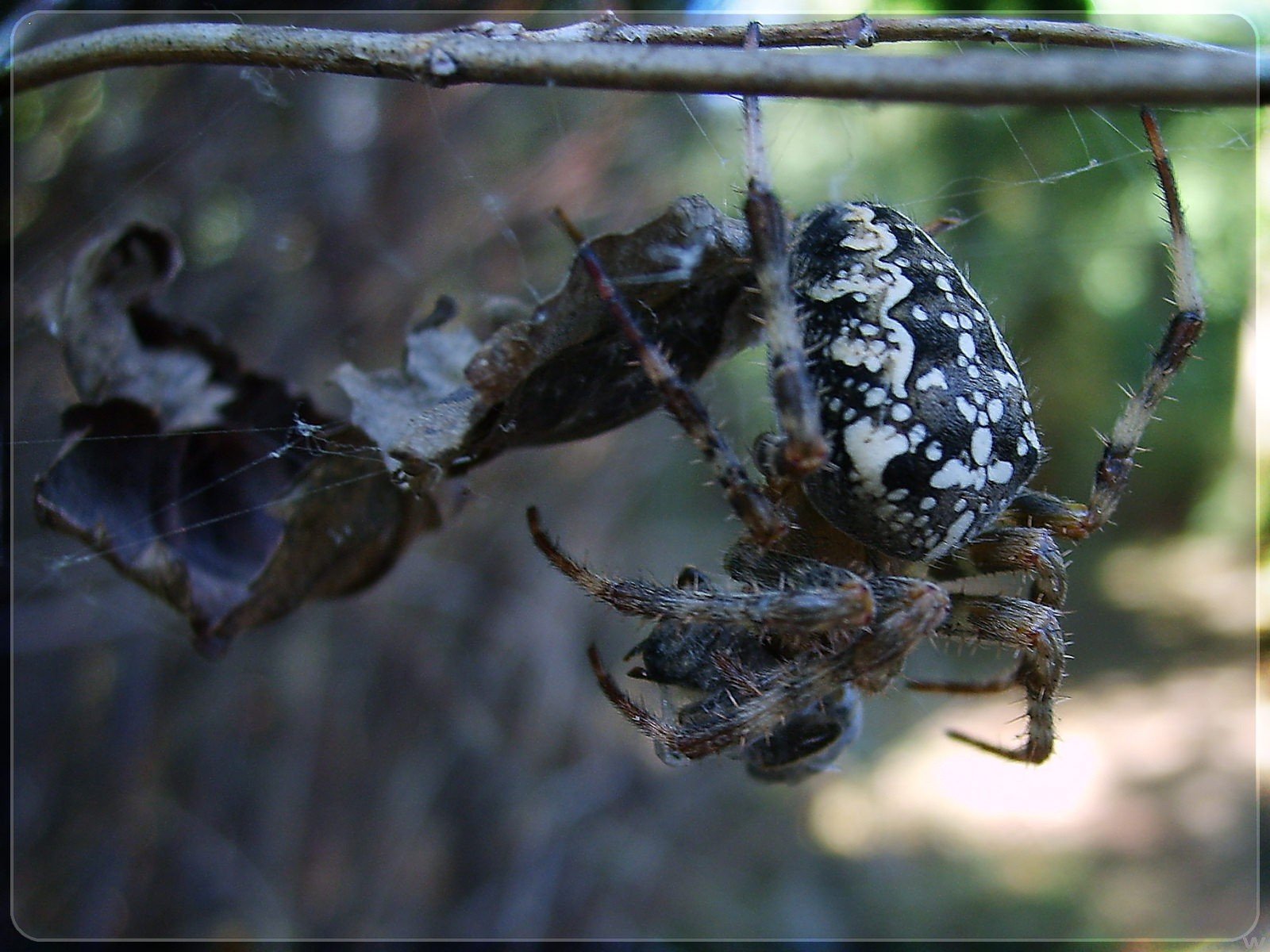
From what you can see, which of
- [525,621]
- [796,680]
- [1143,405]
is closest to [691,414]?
[796,680]

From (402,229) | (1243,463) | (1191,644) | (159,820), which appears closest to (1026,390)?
(402,229)

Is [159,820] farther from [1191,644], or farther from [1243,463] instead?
[1191,644]

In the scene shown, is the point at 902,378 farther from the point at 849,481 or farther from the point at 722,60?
the point at 722,60

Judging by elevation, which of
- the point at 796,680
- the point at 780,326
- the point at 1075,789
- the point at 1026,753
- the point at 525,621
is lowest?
the point at 1075,789

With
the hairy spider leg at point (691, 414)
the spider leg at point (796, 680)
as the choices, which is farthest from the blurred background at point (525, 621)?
the spider leg at point (796, 680)

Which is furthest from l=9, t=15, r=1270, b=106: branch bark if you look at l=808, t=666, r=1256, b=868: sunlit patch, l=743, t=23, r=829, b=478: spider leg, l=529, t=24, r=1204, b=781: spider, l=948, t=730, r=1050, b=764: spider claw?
l=808, t=666, r=1256, b=868: sunlit patch

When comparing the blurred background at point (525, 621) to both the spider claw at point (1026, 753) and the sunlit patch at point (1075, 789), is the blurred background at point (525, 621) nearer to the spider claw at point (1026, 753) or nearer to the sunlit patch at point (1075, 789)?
the sunlit patch at point (1075, 789)
